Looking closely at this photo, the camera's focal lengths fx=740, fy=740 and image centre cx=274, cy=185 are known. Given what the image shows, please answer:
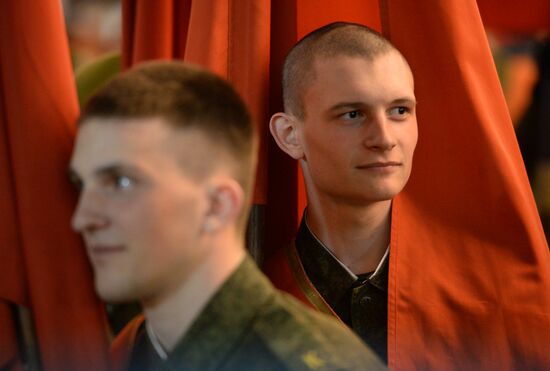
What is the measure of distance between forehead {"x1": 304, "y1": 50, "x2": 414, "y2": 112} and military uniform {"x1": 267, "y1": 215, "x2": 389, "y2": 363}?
0.17m

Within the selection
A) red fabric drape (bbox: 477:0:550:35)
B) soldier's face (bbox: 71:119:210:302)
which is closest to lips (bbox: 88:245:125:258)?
soldier's face (bbox: 71:119:210:302)

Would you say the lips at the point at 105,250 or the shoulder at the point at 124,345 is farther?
the shoulder at the point at 124,345

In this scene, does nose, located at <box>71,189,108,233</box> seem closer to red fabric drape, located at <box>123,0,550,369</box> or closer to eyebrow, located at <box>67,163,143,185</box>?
eyebrow, located at <box>67,163,143,185</box>

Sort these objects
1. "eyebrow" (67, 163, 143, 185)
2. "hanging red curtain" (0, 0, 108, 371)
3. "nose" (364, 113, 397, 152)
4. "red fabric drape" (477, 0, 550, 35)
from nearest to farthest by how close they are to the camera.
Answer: "eyebrow" (67, 163, 143, 185) → "hanging red curtain" (0, 0, 108, 371) → "nose" (364, 113, 397, 152) → "red fabric drape" (477, 0, 550, 35)

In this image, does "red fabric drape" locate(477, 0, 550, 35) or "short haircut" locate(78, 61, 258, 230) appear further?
"red fabric drape" locate(477, 0, 550, 35)

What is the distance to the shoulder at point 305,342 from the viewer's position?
0.58 meters

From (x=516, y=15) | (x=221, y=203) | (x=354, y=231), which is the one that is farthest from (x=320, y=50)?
(x=516, y=15)

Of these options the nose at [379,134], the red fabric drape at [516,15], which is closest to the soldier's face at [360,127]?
the nose at [379,134]

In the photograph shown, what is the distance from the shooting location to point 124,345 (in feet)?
2.22

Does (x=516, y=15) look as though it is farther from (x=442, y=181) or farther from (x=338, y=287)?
(x=338, y=287)

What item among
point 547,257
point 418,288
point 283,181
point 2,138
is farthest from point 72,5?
point 547,257

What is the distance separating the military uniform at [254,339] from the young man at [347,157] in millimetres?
210

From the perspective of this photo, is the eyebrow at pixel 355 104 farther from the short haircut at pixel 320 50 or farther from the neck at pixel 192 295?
the neck at pixel 192 295

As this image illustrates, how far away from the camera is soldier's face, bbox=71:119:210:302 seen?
549 millimetres
